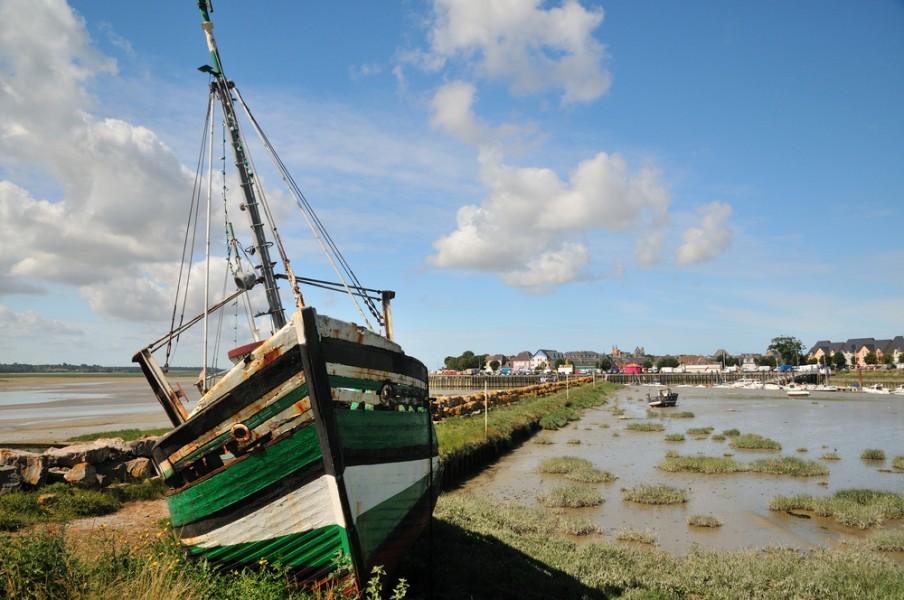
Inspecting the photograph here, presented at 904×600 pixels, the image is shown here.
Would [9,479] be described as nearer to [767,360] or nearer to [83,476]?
[83,476]

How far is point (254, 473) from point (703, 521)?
11037 millimetres

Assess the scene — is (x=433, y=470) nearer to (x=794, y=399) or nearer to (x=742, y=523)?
(x=742, y=523)

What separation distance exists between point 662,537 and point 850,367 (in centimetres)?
13840

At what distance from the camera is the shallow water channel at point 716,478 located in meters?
13.0

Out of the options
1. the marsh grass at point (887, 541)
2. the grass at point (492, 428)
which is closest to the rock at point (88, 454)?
the grass at point (492, 428)

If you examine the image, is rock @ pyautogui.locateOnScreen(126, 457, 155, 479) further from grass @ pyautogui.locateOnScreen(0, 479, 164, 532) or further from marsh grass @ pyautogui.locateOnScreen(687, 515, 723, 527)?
marsh grass @ pyautogui.locateOnScreen(687, 515, 723, 527)

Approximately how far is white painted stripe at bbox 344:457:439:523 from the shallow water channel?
6573 millimetres

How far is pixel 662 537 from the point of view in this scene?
41.1 ft

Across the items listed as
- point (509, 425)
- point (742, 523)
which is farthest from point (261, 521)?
point (509, 425)

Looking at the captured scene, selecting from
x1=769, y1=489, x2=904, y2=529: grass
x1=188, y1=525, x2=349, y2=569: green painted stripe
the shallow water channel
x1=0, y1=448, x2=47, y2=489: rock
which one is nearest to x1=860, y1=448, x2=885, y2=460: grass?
the shallow water channel

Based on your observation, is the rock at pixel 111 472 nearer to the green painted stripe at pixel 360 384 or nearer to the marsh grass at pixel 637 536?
the green painted stripe at pixel 360 384

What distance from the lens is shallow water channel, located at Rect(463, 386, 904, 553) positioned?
1295cm

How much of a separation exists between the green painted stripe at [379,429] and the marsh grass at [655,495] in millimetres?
9296

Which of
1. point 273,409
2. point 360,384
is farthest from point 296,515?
point 360,384
